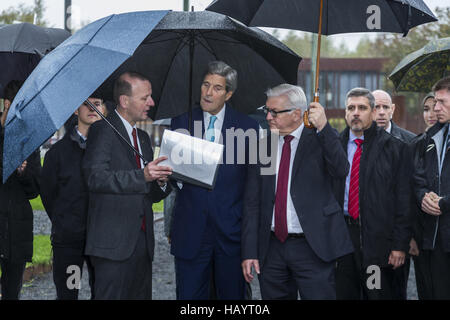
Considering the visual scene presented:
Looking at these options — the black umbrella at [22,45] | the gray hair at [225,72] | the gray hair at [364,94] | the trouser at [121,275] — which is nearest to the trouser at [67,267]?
the trouser at [121,275]

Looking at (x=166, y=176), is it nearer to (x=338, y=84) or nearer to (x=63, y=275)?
(x=63, y=275)

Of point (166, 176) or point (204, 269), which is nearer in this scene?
point (166, 176)

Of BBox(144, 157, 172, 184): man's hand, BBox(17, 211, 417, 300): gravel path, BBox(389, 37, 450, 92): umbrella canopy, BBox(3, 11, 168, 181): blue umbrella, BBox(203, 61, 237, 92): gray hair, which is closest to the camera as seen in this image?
BBox(3, 11, 168, 181): blue umbrella

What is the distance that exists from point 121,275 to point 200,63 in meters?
2.01

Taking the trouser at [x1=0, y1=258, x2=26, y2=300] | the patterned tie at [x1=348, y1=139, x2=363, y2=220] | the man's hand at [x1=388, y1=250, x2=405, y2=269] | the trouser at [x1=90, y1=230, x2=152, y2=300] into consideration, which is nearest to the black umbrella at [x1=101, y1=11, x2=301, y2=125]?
the patterned tie at [x1=348, y1=139, x2=363, y2=220]

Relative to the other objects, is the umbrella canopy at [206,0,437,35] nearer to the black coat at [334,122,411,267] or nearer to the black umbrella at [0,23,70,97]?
the black coat at [334,122,411,267]

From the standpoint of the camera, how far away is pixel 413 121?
144ft

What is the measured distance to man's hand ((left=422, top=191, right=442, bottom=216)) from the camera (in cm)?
420

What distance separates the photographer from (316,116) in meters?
3.62

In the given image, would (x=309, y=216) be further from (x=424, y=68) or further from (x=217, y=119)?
(x=424, y=68)

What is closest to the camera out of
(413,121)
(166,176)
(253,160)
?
(166,176)

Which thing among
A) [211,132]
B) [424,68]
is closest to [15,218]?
[211,132]

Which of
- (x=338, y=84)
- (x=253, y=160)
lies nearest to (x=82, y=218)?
(x=253, y=160)
